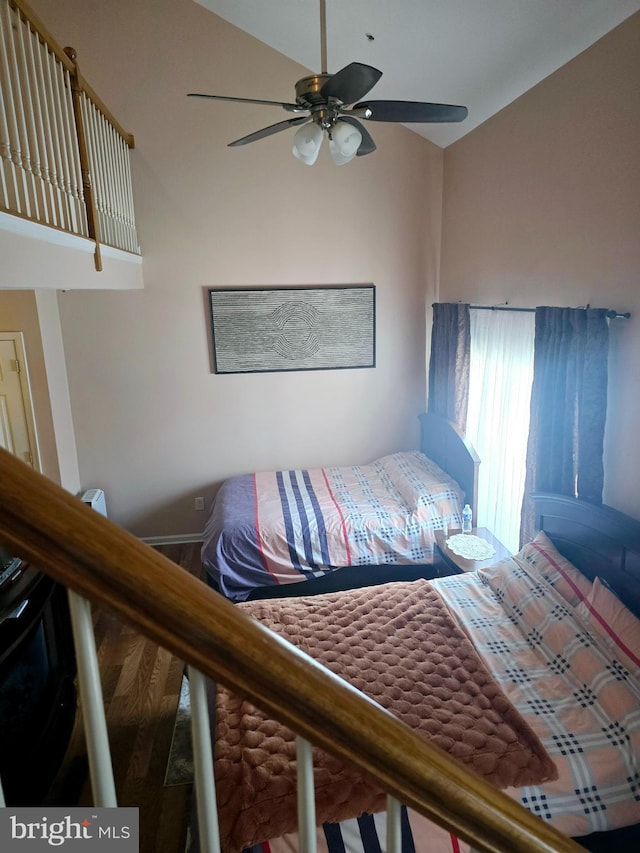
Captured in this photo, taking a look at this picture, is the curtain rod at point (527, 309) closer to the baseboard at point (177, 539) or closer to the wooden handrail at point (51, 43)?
the wooden handrail at point (51, 43)

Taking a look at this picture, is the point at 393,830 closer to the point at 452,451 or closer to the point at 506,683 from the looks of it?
the point at 506,683

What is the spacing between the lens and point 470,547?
3.11 metres

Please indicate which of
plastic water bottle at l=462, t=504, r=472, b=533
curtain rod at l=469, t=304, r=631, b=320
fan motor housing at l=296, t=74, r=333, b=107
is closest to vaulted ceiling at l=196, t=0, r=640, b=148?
fan motor housing at l=296, t=74, r=333, b=107

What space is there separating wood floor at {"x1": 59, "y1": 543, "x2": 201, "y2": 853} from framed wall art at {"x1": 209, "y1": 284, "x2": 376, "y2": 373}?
226 centimetres

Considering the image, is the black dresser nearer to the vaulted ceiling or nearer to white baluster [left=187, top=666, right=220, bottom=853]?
white baluster [left=187, top=666, right=220, bottom=853]

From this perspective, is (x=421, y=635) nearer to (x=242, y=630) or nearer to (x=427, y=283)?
(x=242, y=630)

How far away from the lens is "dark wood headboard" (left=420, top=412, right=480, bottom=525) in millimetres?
3609

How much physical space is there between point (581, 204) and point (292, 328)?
7.61 ft

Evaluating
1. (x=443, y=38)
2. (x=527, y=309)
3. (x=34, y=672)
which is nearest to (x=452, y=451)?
(x=527, y=309)

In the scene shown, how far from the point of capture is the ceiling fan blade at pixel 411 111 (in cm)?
202

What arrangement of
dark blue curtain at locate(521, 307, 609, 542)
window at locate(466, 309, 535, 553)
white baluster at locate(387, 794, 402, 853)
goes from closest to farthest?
white baluster at locate(387, 794, 402, 853) < dark blue curtain at locate(521, 307, 609, 542) < window at locate(466, 309, 535, 553)

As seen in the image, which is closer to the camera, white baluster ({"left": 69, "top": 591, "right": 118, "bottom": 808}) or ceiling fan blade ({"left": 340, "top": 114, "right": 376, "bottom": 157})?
white baluster ({"left": 69, "top": 591, "right": 118, "bottom": 808})

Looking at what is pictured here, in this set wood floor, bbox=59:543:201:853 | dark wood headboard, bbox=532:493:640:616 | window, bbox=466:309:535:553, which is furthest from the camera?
window, bbox=466:309:535:553

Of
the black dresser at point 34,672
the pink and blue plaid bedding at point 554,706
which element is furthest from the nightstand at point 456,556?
the black dresser at point 34,672
